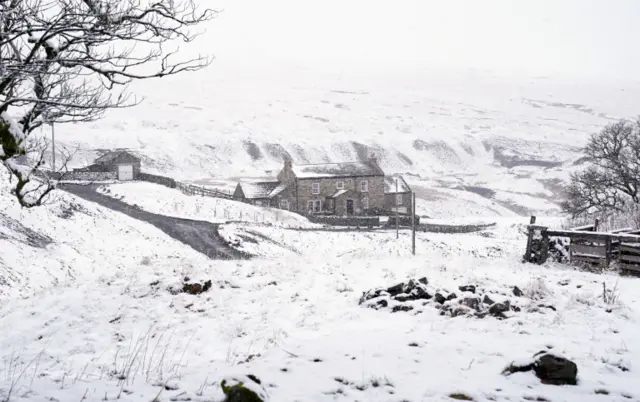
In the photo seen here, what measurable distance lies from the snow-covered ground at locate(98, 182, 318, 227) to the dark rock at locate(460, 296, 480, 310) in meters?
34.1

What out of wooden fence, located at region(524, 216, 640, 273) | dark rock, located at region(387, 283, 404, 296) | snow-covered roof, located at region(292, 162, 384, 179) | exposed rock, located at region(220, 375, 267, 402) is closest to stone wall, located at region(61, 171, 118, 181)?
snow-covered roof, located at region(292, 162, 384, 179)

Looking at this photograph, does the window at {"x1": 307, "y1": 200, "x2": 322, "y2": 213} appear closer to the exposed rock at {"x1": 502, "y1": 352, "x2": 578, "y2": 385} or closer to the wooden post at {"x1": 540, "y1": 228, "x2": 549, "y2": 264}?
the wooden post at {"x1": 540, "y1": 228, "x2": 549, "y2": 264}

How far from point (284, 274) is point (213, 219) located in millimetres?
30233

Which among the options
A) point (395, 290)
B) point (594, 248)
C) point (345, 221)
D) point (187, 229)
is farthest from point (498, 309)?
point (345, 221)

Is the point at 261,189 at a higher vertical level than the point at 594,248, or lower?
higher

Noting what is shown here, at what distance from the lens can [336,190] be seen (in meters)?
56.2

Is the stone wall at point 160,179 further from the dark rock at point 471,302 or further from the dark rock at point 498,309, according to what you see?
the dark rock at point 498,309

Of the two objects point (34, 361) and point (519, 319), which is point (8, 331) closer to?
point (34, 361)

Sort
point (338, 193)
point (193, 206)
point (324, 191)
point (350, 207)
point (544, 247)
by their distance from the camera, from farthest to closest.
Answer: point (350, 207)
point (324, 191)
point (338, 193)
point (193, 206)
point (544, 247)

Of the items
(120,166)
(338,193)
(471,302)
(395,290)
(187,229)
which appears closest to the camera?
(471,302)

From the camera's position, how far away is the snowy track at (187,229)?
29.0m

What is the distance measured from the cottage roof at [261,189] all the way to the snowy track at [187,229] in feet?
56.9

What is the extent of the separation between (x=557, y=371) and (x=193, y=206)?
4276 cm

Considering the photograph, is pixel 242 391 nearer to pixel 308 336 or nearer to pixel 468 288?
pixel 308 336
